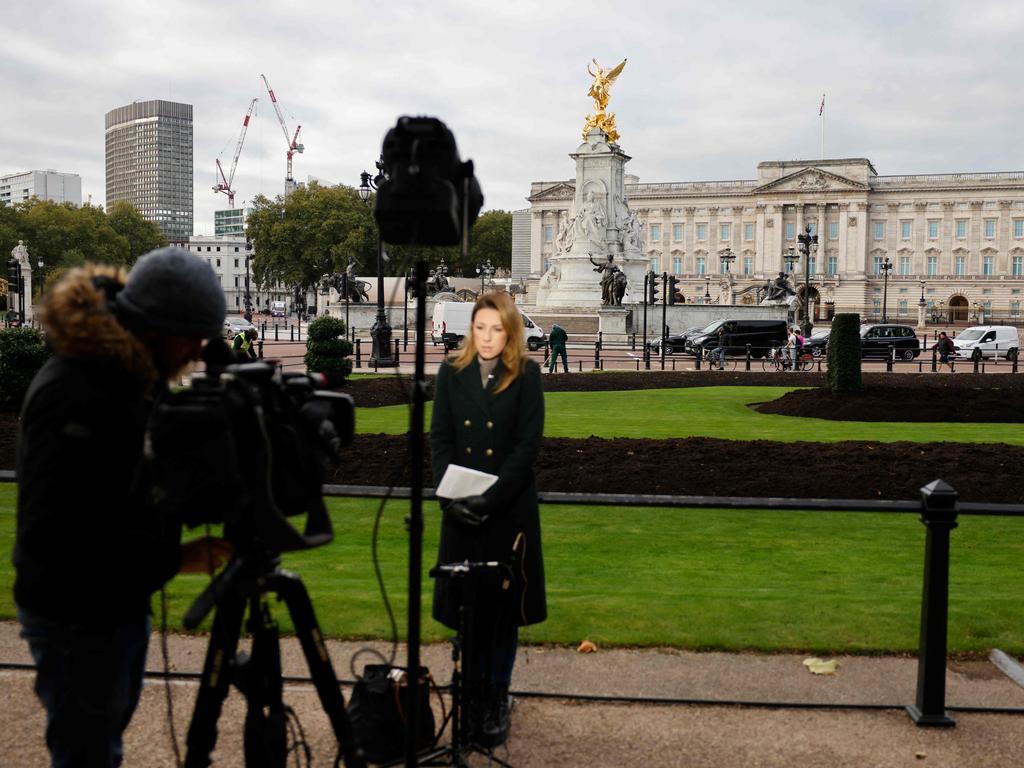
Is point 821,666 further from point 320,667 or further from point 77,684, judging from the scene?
point 77,684

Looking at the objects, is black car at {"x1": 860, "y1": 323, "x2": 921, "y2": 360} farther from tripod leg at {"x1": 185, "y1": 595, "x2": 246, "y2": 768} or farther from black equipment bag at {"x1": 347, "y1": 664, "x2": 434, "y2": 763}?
tripod leg at {"x1": 185, "y1": 595, "x2": 246, "y2": 768}

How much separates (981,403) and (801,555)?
11.8 meters

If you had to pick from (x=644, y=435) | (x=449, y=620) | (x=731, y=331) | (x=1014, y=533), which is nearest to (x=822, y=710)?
(x=449, y=620)

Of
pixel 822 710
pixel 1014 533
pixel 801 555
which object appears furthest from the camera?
pixel 1014 533

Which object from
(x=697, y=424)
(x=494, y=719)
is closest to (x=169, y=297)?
(x=494, y=719)

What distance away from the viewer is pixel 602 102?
61125mm

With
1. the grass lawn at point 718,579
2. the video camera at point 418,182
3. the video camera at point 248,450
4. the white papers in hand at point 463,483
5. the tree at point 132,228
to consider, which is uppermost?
the tree at point 132,228

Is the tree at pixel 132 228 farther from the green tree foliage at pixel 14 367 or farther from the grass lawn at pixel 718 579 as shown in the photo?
the grass lawn at pixel 718 579

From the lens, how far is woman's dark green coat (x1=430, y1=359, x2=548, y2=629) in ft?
14.7

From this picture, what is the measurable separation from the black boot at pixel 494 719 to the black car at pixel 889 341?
3839 centimetres

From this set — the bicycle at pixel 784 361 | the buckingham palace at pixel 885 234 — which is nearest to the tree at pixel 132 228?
the buckingham palace at pixel 885 234

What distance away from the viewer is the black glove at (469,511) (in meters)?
4.14

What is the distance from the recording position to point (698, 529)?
897cm

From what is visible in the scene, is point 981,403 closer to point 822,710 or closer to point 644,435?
point 644,435
